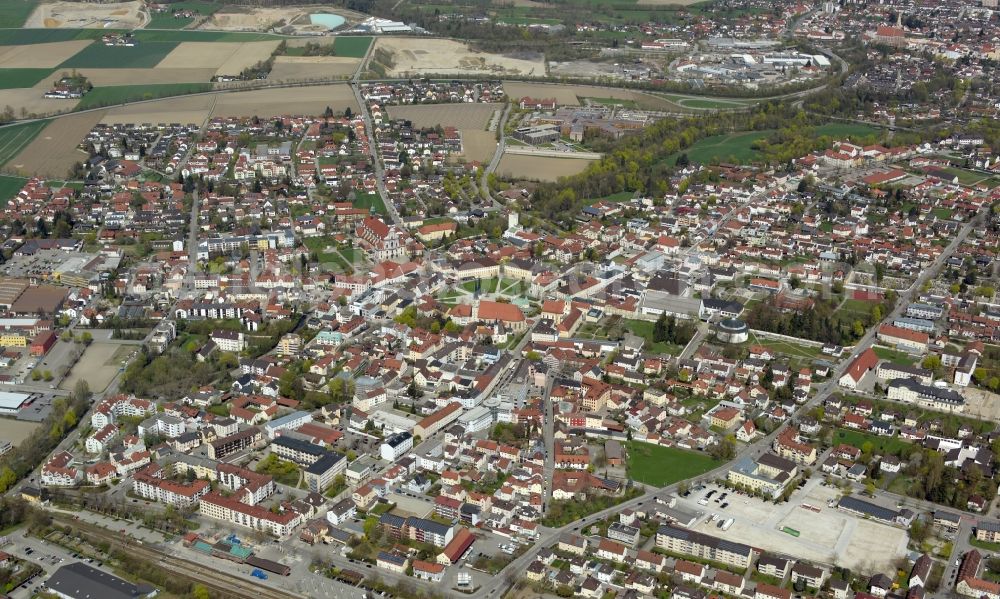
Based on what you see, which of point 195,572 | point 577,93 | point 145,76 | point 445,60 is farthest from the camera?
point 445,60

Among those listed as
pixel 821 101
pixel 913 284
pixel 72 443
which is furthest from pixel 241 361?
pixel 821 101

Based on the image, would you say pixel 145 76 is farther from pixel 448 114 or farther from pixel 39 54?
pixel 448 114

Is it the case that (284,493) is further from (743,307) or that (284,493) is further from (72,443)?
(743,307)

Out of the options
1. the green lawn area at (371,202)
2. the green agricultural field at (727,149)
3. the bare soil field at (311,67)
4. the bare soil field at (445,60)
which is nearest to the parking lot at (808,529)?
the green lawn area at (371,202)

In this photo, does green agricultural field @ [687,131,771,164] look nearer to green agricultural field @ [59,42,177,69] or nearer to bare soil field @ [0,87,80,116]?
bare soil field @ [0,87,80,116]

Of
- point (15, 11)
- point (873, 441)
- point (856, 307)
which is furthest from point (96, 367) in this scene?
point (15, 11)

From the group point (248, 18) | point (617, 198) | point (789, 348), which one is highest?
point (248, 18)
